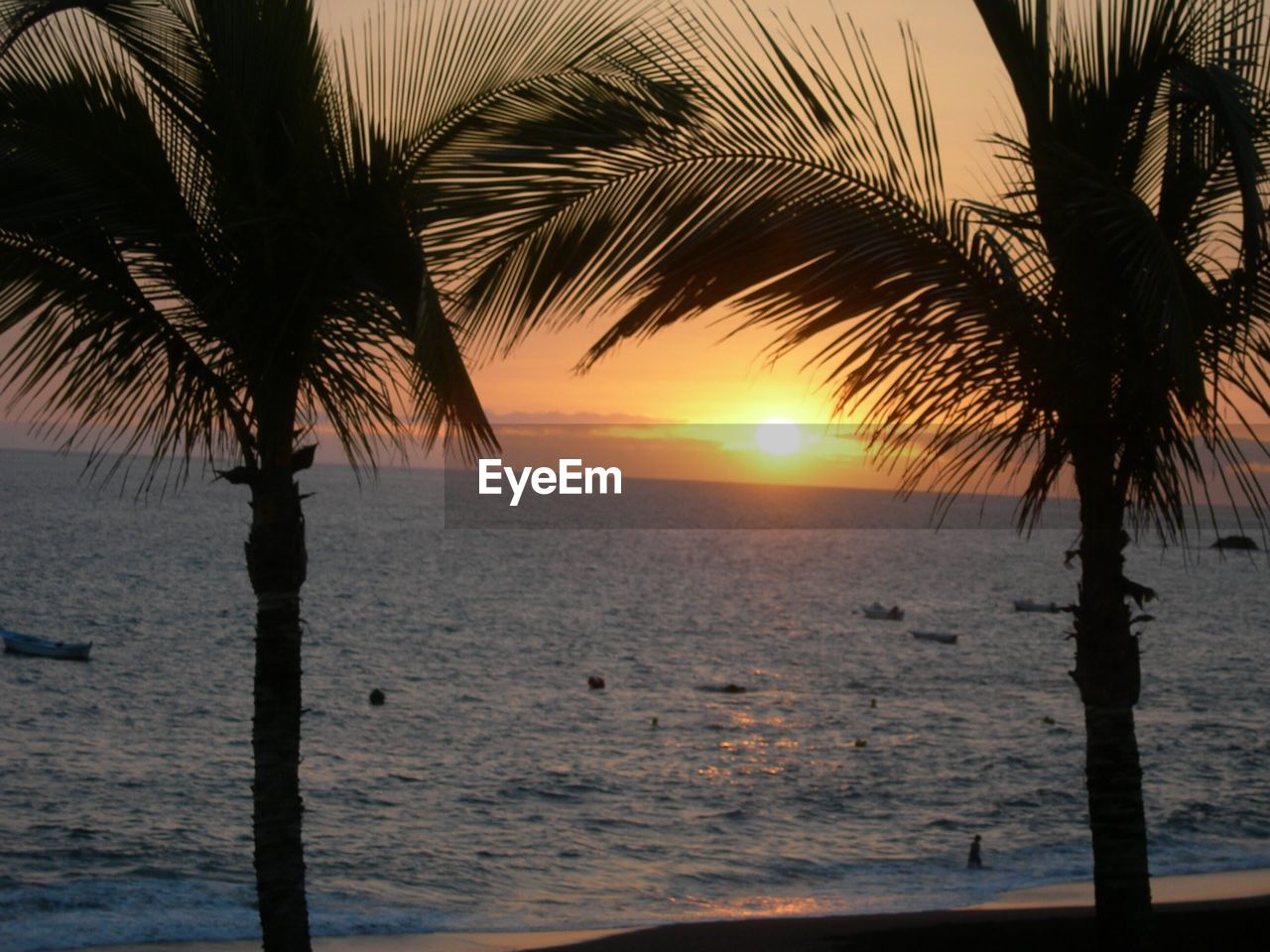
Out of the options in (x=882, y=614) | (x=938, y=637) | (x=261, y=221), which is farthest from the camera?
(x=882, y=614)

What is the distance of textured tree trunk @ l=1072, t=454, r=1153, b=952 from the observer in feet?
21.9

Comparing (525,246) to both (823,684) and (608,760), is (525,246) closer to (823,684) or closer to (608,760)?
(608,760)

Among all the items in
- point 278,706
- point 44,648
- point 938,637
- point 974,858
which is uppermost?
point 278,706

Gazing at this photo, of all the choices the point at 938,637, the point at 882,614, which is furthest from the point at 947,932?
the point at 882,614

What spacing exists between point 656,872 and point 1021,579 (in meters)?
87.3

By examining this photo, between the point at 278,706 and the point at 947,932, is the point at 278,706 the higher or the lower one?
the higher one

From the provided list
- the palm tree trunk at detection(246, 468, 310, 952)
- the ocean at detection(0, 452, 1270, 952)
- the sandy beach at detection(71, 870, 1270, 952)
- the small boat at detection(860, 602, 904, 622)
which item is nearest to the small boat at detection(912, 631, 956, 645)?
the ocean at detection(0, 452, 1270, 952)

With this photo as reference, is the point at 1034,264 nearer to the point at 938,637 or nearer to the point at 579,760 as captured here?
the point at 579,760

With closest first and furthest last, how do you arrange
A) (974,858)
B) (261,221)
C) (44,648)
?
(261,221) → (974,858) → (44,648)

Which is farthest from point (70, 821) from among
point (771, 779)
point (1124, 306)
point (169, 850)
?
point (1124, 306)

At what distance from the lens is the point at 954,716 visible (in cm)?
3656

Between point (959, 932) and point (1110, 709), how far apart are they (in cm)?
773

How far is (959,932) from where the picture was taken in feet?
44.5

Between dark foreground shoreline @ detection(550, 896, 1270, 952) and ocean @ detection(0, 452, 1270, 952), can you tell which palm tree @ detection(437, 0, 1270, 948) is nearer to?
dark foreground shoreline @ detection(550, 896, 1270, 952)
